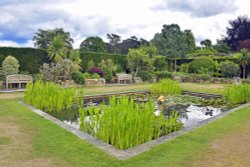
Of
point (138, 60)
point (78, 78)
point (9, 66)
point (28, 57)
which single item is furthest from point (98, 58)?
point (9, 66)

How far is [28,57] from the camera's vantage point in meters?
13.8

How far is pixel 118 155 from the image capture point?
3020 millimetres

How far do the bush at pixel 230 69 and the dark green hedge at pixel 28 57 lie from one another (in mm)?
12859

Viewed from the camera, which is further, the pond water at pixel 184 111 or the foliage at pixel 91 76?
the foliage at pixel 91 76

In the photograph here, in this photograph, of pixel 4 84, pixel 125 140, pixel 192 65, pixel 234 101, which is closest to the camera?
pixel 125 140

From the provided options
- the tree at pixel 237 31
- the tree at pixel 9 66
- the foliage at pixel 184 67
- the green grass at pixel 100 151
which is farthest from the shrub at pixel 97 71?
the tree at pixel 237 31

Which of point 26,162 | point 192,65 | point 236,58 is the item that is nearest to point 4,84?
point 26,162

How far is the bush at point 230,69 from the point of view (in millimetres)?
17641

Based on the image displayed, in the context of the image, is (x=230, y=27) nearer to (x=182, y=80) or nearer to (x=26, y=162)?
(x=182, y=80)

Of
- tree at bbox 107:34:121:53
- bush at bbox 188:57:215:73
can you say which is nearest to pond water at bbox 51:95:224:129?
bush at bbox 188:57:215:73

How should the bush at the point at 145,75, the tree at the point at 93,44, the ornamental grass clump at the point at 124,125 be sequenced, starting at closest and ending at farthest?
the ornamental grass clump at the point at 124,125
the bush at the point at 145,75
the tree at the point at 93,44

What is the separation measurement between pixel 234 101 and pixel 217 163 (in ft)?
18.3

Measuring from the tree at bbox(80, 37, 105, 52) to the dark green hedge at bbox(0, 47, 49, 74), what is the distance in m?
23.5

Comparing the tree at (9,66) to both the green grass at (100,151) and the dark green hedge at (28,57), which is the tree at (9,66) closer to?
the dark green hedge at (28,57)
